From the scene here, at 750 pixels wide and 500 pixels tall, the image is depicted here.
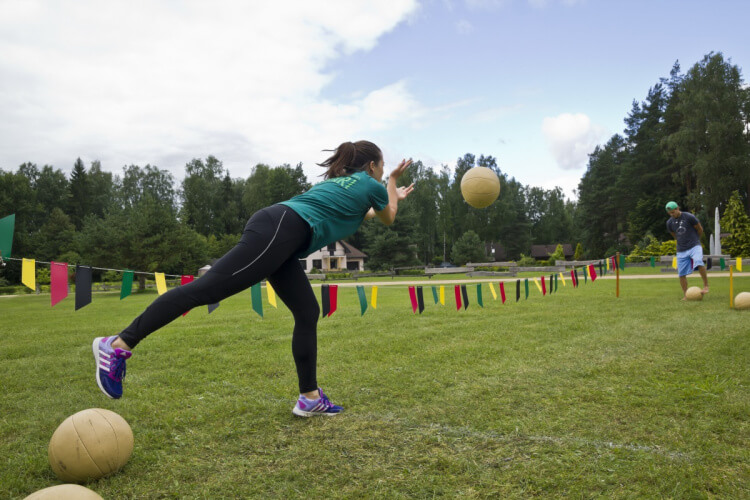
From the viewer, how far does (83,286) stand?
17.8ft

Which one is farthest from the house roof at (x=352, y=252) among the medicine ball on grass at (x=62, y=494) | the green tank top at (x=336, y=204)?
the medicine ball on grass at (x=62, y=494)

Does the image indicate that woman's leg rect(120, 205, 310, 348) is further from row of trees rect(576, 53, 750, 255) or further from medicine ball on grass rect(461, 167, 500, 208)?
row of trees rect(576, 53, 750, 255)

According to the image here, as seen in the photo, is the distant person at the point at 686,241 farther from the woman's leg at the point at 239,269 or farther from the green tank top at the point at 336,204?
the woman's leg at the point at 239,269

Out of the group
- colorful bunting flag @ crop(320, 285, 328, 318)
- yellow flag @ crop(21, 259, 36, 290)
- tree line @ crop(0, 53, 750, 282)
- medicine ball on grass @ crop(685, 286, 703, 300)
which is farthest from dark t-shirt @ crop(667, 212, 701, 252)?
tree line @ crop(0, 53, 750, 282)

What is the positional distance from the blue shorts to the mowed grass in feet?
10.8

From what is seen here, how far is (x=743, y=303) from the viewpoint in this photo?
757 centimetres

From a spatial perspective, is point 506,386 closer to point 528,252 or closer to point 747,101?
point 747,101

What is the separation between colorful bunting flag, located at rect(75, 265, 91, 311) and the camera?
5.33m

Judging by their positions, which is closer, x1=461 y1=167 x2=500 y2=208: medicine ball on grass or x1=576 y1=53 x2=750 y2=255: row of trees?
x1=461 y1=167 x2=500 y2=208: medicine ball on grass

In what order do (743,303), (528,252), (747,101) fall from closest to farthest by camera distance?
(743,303), (747,101), (528,252)

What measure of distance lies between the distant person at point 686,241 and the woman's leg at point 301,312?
874 centimetres

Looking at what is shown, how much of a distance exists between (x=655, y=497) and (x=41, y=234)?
199 ft

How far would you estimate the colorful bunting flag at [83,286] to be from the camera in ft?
17.5

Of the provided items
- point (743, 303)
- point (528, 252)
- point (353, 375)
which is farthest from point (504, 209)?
point (353, 375)
